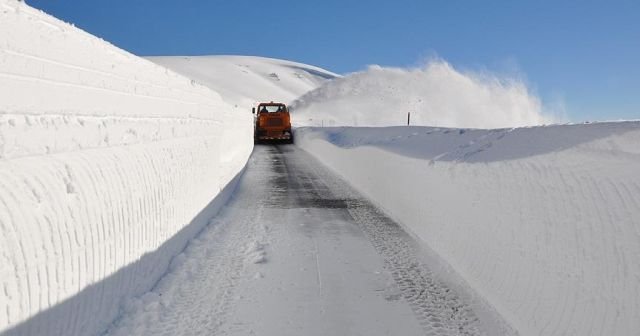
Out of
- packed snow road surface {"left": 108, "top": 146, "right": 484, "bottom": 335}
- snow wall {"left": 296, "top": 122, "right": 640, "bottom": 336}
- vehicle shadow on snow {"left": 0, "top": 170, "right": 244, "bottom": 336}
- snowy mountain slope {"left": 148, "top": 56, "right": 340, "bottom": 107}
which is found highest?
snowy mountain slope {"left": 148, "top": 56, "right": 340, "bottom": 107}

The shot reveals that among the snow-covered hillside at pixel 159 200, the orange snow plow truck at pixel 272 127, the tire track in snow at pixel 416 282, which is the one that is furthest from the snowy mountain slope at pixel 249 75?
the snow-covered hillside at pixel 159 200

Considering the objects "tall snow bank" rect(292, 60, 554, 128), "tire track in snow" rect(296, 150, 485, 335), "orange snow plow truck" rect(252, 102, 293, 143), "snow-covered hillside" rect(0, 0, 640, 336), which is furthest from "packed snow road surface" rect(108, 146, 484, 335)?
"tall snow bank" rect(292, 60, 554, 128)

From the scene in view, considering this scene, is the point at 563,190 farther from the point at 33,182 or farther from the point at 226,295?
the point at 33,182

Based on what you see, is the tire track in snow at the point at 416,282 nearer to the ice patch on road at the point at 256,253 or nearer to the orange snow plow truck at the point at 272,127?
the ice patch on road at the point at 256,253

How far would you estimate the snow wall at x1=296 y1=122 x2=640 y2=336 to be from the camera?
2576mm

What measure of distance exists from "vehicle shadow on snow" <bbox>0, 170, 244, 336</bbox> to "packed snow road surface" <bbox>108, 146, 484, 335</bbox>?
91mm

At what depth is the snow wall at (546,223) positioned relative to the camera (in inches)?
101

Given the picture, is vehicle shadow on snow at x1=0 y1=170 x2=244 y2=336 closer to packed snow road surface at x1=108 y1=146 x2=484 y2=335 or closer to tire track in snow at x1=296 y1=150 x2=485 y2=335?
packed snow road surface at x1=108 y1=146 x2=484 y2=335

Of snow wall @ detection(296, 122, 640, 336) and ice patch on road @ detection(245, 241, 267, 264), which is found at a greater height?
snow wall @ detection(296, 122, 640, 336)

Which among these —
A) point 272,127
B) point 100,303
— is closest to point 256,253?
point 100,303

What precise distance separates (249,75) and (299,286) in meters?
140

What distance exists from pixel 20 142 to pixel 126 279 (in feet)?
5.31

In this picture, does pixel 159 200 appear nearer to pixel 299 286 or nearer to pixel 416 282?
pixel 299 286

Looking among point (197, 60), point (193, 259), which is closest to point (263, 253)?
point (193, 259)
